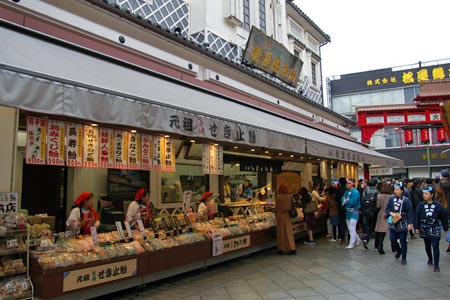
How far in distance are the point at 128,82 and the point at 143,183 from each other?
4.37 metres

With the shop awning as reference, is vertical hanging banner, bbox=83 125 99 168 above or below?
below

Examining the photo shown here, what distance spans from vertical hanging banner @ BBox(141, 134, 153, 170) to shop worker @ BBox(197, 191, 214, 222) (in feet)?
9.19

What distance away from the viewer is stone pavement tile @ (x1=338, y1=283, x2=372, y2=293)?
646cm

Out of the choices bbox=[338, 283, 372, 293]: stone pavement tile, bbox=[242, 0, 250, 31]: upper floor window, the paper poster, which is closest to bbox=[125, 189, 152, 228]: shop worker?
the paper poster

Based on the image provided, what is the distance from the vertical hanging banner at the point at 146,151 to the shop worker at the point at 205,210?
280cm

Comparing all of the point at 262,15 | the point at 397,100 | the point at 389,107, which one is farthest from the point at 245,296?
the point at 397,100

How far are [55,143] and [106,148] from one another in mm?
1013

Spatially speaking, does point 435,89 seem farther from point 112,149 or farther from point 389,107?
point 112,149

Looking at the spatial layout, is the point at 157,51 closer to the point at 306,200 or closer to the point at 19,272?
the point at 19,272

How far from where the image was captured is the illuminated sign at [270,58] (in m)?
12.0

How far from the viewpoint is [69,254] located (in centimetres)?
576

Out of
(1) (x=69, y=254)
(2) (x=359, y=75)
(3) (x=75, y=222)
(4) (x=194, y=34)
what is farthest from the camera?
(2) (x=359, y=75)

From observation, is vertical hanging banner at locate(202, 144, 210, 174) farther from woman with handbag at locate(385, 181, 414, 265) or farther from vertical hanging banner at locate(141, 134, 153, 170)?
woman with handbag at locate(385, 181, 414, 265)

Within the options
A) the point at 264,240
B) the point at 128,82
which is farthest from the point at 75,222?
the point at 264,240
